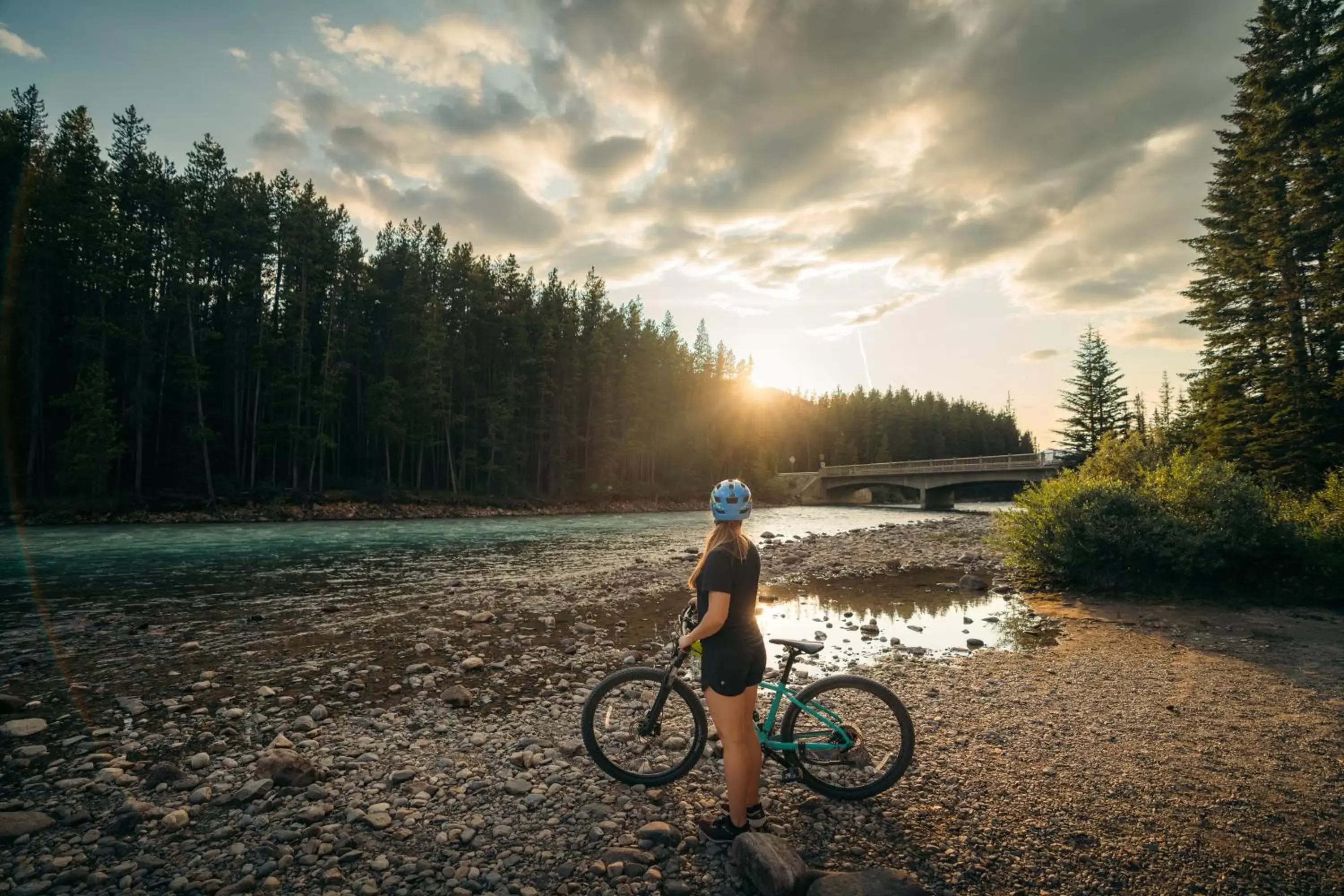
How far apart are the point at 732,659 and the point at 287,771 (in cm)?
469

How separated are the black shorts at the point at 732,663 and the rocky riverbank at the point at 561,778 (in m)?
1.32

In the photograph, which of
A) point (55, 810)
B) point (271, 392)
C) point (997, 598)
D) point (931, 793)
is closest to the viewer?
point (55, 810)

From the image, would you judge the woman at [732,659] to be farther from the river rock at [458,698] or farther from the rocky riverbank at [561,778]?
the river rock at [458,698]

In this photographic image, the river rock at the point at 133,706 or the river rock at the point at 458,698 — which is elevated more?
the river rock at the point at 133,706

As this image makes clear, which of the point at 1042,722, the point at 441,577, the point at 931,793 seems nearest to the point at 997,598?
the point at 1042,722

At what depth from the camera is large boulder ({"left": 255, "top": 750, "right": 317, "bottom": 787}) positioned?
5484mm

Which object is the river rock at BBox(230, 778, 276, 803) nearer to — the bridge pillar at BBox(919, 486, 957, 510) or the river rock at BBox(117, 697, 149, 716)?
the river rock at BBox(117, 697, 149, 716)

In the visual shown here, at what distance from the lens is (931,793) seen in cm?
533

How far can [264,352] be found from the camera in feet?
156

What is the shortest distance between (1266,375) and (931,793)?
3284 centimetres

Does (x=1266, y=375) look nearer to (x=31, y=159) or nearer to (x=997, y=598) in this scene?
(x=997, y=598)

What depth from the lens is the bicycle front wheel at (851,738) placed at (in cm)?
536

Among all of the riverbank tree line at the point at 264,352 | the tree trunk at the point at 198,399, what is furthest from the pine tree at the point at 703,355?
the tree trunk at the point at 198,399

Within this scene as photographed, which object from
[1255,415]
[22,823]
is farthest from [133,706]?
[1255,415]
